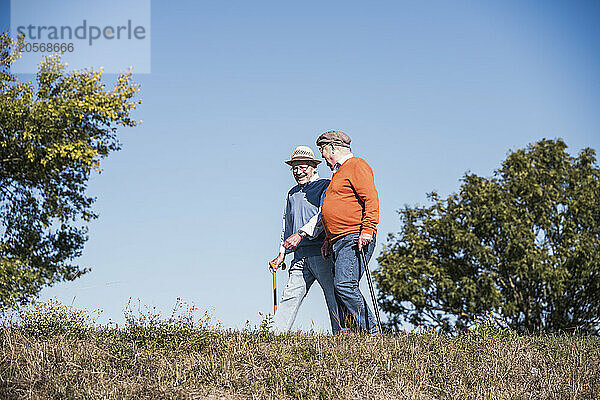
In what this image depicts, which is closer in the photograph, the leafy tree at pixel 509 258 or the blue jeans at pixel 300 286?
the blue jeans at pixel 300 286

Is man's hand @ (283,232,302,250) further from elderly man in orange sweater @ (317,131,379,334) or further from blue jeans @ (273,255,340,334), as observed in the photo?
elderly man in orange sweater @ (317,131,379,334)

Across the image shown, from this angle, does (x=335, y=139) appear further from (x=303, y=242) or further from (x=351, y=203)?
(x=303, y=242)

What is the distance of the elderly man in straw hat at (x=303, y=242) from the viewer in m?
7.61

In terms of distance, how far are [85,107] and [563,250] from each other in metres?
14.2

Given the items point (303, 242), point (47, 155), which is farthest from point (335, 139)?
point (47, 155)

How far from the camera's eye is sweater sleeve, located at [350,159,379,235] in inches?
276

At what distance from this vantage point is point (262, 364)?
6.20 metres

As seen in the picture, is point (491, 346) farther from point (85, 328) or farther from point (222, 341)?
point (85, 328)

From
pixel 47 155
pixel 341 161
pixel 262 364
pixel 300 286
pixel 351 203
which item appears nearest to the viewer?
pixel 262 364

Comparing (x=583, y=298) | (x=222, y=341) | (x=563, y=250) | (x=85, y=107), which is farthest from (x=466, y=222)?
(x=222, y=341)

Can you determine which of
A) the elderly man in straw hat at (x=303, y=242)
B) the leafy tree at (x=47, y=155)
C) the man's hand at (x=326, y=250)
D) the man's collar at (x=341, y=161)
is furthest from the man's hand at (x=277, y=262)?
the leafy tree at (x=47, y=155)

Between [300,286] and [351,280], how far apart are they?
0.97 m

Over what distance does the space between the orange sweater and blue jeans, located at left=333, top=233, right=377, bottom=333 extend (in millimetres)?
134

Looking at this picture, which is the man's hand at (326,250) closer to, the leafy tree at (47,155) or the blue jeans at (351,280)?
the blue jeans at (351,280)
